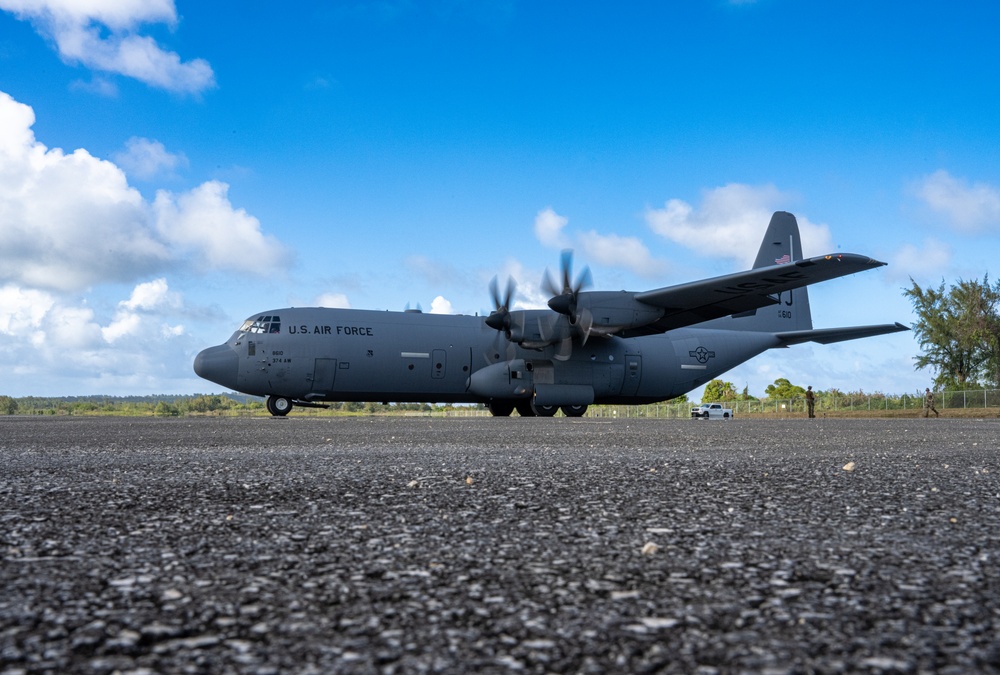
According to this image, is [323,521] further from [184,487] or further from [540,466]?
[540,466]

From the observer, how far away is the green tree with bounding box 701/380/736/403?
59.8 metres

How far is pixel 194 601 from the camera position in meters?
1.53

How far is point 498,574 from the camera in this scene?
1.77 m

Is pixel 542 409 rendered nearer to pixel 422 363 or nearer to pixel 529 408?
pixel 529 408

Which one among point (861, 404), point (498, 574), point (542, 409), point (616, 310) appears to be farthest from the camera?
point (861, 404)

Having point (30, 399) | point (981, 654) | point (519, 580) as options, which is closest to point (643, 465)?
point (519, 580)

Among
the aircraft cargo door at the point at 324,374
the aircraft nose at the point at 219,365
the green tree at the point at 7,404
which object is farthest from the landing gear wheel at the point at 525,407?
the green tree at the point at 7,404

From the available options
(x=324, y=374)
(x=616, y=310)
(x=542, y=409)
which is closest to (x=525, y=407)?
(x=542, y=409)

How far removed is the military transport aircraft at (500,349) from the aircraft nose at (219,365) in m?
0.03

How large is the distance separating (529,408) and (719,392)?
4349 centimetres

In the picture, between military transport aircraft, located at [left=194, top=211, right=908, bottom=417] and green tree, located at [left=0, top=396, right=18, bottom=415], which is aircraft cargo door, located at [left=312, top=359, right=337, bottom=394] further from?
green tree, located at [left=0, top=396, right=18, bottom=415]

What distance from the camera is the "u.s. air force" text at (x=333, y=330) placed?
61.2 feet

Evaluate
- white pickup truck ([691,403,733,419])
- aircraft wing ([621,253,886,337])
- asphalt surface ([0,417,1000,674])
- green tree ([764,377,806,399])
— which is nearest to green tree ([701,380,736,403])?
green tree ([764,377,806,399])

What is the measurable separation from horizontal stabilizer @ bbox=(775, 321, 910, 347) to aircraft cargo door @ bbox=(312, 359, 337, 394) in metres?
13.6
